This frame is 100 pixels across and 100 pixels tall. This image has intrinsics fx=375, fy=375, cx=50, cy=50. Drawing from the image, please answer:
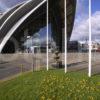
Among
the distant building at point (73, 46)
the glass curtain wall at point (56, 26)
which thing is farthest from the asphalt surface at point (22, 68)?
the distant building at point (73, 46)

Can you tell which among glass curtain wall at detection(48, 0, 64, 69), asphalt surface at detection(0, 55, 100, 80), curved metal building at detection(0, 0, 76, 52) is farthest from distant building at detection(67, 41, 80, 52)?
asphalt surface at detection(0, 55, 100, 80)

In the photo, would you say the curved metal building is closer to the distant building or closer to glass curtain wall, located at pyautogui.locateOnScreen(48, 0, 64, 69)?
glass curtain wall, located at pyautogui.locateOnScreen(48, 0, 64, 69)

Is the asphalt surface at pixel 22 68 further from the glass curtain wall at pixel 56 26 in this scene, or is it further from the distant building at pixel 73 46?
the distant building at pixel 73 46

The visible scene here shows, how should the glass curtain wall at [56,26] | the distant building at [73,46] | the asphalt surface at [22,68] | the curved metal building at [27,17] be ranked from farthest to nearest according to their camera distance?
1. the distant building at [73,46]
2. the glass curtain wall at [56,26]
3. the curved metal building at [27,17]
4. the asphalt surface at [22,68]

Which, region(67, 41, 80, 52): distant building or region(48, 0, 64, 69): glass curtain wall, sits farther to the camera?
region(67, 41, 80, 52): distant building

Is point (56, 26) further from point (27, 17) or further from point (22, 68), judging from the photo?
point (22, 68)

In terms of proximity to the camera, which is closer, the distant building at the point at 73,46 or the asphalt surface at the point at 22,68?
the asphalt surface at the point at 22,68

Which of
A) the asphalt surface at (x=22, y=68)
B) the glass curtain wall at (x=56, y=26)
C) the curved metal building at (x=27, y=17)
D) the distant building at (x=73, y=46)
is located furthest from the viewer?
the distant building at (x=73, y=46)

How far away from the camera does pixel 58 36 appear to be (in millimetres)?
58344

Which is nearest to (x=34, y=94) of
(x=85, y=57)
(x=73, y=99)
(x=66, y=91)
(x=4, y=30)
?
A: (x=66, y=91)

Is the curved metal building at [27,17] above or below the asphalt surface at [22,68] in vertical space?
above

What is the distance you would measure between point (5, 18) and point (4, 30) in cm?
281

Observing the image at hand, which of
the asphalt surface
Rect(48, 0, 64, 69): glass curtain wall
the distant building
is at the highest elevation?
Rect(48, 0, 64, 69): glass curtain wall

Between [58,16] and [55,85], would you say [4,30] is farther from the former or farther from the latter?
[55,85]
